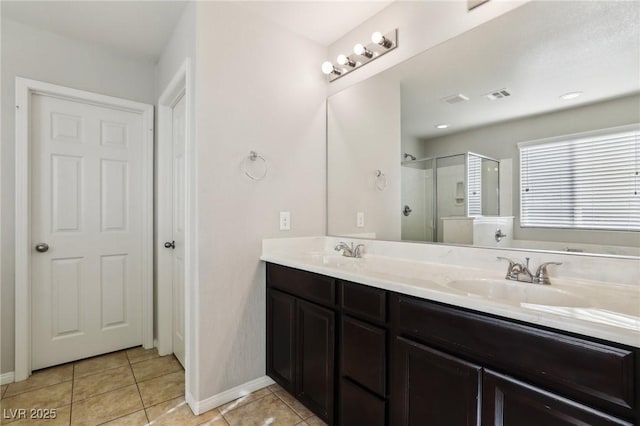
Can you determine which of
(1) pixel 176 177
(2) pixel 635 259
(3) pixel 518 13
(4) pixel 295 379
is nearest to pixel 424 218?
(2) pixel 635 259

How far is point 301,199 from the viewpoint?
2256mm

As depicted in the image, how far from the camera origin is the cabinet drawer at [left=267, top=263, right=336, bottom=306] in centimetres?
156

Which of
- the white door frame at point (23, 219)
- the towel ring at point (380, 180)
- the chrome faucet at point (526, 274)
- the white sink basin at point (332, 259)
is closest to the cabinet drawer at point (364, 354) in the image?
the white sink basin at point (332, 259)

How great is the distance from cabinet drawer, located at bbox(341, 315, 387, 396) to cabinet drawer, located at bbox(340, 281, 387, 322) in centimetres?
5

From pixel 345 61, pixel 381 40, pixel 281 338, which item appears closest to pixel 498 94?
pixel 381 40

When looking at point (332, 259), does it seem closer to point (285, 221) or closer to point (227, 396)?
point (285, 221)

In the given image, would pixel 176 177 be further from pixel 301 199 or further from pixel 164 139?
pixel 301 199

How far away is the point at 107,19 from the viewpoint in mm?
2111

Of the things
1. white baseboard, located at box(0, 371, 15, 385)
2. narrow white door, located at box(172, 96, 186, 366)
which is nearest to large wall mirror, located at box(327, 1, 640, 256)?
narrow white door, located at box(172, 96, 186, 366)

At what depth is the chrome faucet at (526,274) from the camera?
4.12 feet

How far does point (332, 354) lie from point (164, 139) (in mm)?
2168

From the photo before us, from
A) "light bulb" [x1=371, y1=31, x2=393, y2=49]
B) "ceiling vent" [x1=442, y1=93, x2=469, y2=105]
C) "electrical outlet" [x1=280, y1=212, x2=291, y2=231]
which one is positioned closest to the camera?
"ceiling vent" [x1=442, y1=93, x2=469, y2=105]

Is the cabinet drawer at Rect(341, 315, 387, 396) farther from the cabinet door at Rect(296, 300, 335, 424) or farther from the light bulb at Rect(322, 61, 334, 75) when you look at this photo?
the light bulb at Rect(322, 61, 334, 75)

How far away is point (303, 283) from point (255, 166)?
0.83 metres
